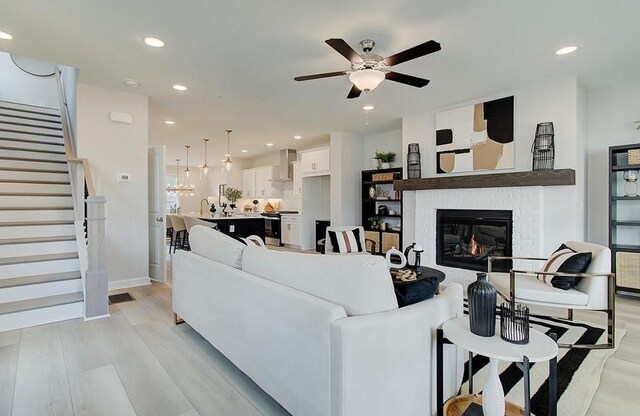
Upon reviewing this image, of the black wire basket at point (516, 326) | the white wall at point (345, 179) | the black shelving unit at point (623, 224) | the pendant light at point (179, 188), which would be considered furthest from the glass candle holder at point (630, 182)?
the pendant light at point (179, 188)

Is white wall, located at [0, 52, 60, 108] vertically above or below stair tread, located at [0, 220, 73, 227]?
above

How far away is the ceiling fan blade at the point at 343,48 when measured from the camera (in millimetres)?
2311

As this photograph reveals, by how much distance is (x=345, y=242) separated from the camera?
504cm

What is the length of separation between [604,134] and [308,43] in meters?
4.01

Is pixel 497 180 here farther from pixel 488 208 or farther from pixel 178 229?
pixel 178 229

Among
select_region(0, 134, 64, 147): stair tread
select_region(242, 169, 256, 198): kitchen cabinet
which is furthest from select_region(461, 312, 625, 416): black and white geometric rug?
select_region(242, 169, 256, 198): kitchen cabinet

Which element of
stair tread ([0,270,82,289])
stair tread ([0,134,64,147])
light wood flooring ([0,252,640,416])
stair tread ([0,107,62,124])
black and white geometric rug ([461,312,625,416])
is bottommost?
black and white geometric rug ([461,312,625,416])

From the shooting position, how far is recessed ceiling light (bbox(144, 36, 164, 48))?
2955 mm

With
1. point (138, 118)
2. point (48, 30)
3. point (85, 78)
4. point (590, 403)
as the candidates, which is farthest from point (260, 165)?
point (590, 403)

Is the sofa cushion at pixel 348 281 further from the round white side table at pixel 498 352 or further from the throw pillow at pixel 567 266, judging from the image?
the throw pillow at pixel 567 266

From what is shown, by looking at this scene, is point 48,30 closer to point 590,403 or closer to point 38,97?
point 590,403

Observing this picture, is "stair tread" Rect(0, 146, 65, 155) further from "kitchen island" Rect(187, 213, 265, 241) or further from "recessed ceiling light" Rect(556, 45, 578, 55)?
"recessed ceiling light" Rect(556, 45, 578, 55)

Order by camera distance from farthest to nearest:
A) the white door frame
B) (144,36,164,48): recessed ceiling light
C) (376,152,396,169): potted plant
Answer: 1. (376,152,396,169): potted plant
2. the white door frame
3. (144,36,164,48): recessed ceiling light

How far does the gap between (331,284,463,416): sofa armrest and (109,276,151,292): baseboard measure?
4.00 meters
